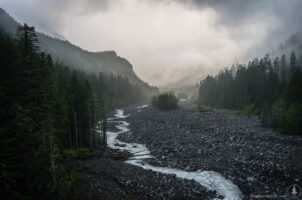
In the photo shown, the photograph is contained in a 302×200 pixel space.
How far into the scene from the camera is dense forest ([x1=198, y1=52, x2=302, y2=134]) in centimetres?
3671

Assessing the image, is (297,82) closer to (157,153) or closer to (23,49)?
(157,153)

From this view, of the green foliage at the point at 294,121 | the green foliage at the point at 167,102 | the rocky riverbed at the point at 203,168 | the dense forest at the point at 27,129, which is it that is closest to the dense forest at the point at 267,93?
the green foliage at the point at 294,121

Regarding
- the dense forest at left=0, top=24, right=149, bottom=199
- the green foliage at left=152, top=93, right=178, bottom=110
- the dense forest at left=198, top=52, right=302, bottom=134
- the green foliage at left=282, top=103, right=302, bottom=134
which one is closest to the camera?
the dense forest at left=0, top=24, right=149, bottom=199

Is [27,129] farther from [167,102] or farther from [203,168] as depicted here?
[167,102]

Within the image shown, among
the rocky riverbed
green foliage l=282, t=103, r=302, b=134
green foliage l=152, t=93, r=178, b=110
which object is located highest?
green foliage l=152, t=93, r=178, b=110

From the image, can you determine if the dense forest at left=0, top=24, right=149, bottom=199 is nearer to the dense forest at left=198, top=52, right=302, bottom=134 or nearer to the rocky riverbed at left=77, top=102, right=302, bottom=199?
the rocky riverbed at left=77, top=102, right=302, bottom=199

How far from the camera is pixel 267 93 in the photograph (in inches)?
2844

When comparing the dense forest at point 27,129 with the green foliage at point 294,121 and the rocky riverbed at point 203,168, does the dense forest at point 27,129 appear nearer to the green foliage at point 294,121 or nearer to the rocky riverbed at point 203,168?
the rocky riverbed at point 203,168

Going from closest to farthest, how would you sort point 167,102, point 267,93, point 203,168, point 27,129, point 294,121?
point 27,129 → point 203,168 → point 294,121 → point 267,93 → point 167,102

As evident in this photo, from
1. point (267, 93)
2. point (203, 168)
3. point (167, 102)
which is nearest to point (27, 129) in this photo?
point (203, 168)

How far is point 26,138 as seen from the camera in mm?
7891

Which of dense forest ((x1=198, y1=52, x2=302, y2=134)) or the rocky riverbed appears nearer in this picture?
the rocky riverbed

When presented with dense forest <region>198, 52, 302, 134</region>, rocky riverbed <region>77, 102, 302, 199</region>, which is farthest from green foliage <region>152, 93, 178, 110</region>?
rocky riverbed <region>77, 102, 302, 199</region>

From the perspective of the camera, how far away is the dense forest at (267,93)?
36706mm
